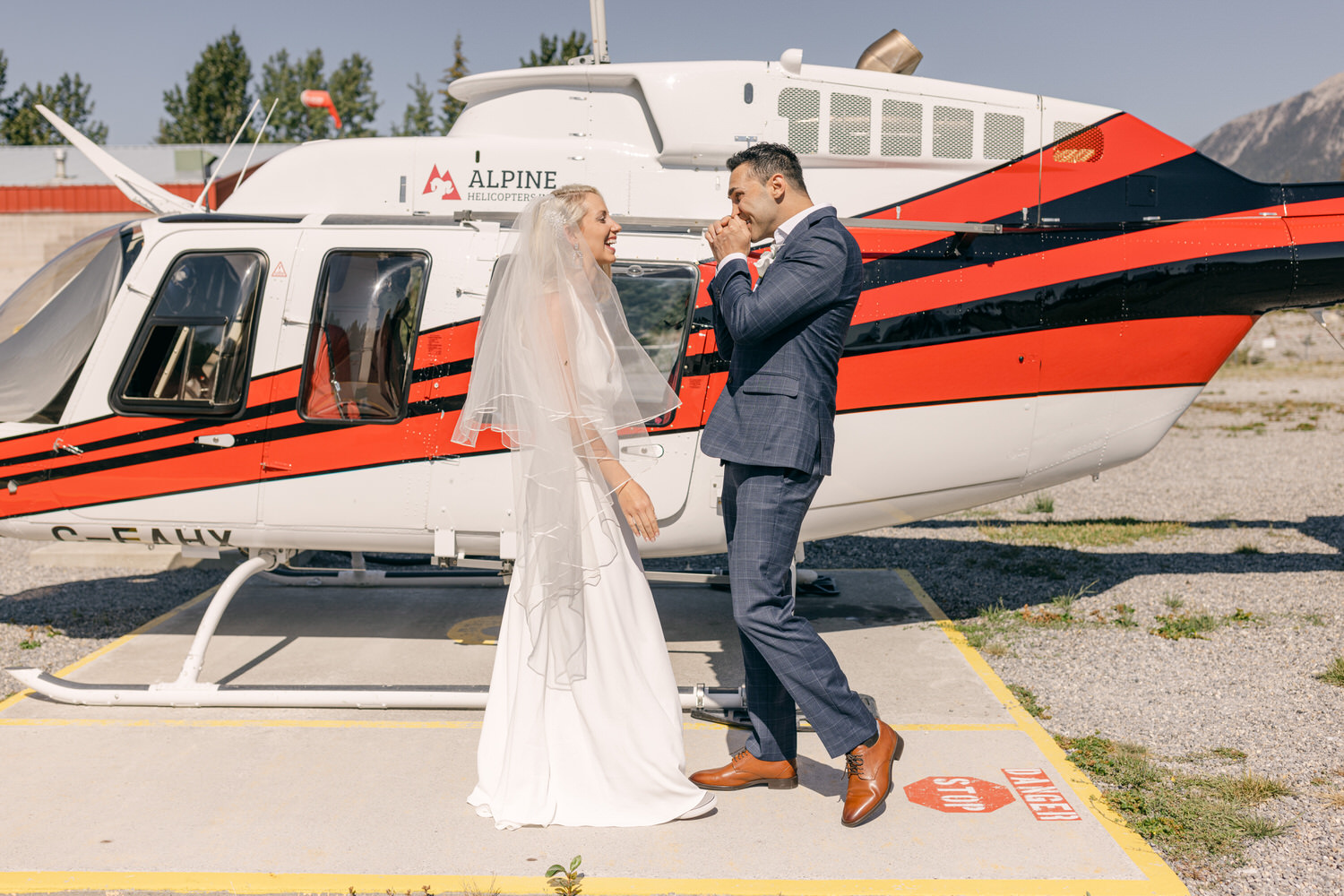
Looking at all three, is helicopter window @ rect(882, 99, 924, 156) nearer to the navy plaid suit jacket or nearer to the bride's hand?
the navy plaid suit jacket

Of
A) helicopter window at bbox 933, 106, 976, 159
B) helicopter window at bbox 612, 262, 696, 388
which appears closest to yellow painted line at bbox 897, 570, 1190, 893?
helicopter window at bbox 612, 262, 696, 388

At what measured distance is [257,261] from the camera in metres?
5.08

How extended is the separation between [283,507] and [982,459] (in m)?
3.69

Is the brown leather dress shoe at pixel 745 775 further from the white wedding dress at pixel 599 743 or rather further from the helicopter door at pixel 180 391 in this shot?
the helicopter door at pixel 180 391

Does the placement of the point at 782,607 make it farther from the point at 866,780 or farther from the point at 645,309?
the point at 645,309

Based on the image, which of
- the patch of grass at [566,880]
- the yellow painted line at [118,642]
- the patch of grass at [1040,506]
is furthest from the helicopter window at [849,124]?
the patch of grass at [1040,506]

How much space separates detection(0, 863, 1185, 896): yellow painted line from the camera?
3.22 metres

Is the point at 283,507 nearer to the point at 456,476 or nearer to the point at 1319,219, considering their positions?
the point at 456,476

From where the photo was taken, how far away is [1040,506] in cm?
1005

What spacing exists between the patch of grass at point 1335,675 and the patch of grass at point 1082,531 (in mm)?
3029

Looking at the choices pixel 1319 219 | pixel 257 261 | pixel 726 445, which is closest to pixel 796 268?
pixel 726 445

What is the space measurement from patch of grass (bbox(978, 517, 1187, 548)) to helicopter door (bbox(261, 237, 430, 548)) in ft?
18.9

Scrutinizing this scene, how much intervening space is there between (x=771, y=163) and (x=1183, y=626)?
4.33 metres

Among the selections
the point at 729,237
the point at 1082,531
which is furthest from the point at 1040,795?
the point at 1082,531
